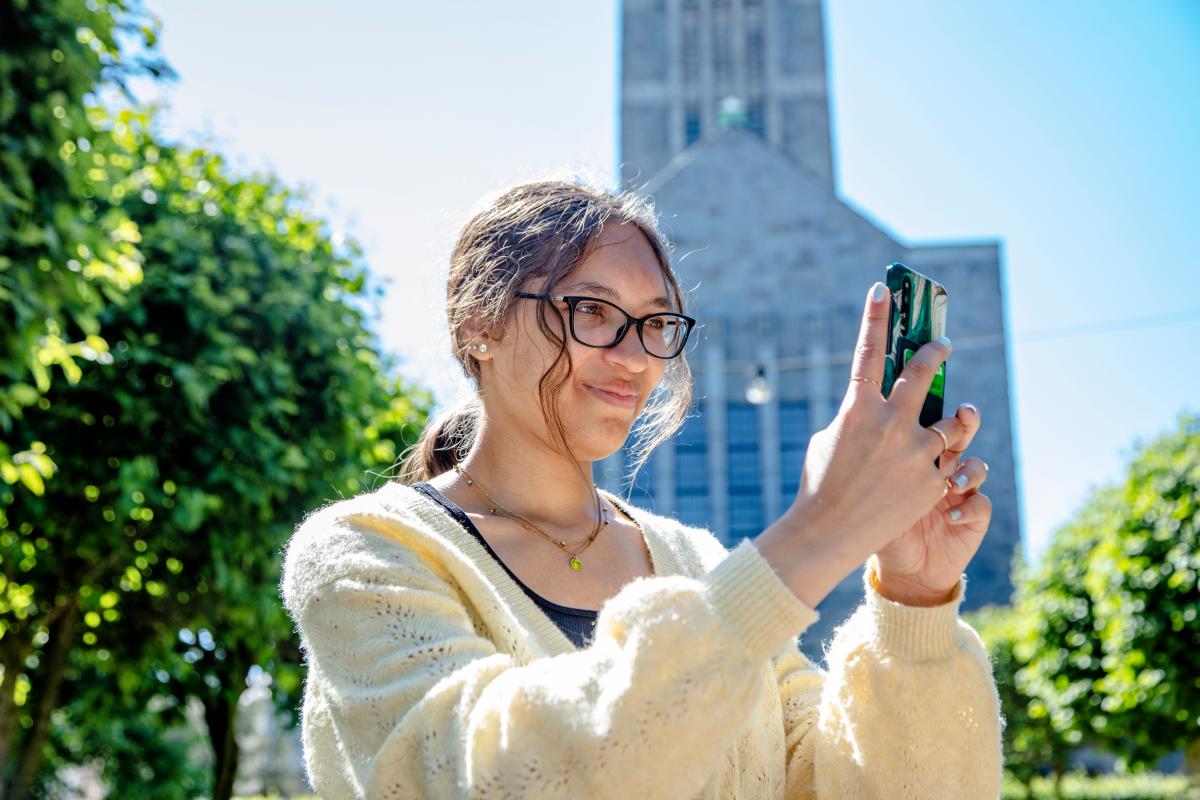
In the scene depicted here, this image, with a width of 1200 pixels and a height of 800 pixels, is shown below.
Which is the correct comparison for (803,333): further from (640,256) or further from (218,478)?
(640,256)

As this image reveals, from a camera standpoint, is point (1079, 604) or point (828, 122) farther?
point (828, 122)

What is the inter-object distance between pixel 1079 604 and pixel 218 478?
12357mm

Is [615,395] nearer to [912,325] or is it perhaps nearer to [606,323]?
[606,323]

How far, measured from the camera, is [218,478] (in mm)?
8734

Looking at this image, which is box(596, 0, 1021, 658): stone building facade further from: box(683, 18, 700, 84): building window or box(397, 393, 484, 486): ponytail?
box(397, 393, 484, 486): ponytail

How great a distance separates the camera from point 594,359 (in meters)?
1.97

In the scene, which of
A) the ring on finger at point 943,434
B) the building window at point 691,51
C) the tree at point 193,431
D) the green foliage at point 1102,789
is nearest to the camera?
the ring on finger at point 943,434

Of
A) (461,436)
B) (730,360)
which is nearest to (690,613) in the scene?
(461,436)

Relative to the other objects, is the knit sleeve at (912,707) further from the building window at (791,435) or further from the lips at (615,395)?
the building window at (791,435)

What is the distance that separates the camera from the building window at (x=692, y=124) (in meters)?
42.7

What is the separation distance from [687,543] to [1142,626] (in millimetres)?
12280

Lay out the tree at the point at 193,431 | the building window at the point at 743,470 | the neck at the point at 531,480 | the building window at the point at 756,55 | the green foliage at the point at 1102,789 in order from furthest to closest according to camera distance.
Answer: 1. the building window at the point at 756,55
2. the building window at the point at 743,470
3. the green foliage at the point at 1102,789
4. the tree at the point at 193,431
5. the neck at the point at 531,480

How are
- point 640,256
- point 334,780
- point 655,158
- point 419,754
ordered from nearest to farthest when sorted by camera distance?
point 419,754
point 334,780
point 640,256
point 655,158

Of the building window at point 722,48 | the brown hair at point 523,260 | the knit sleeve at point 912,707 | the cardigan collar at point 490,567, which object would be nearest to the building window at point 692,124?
the building window at point 722,48
